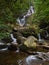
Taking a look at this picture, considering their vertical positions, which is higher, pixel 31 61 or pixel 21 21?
pixel 31 61

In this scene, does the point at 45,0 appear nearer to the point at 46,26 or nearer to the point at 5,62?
the point at 5,62

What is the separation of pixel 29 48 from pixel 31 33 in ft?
17.1

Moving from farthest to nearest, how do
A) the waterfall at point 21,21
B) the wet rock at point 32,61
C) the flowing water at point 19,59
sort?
the waterfall at point 21,21
the flowing water at point 19,59
the wet rock at point 32,61

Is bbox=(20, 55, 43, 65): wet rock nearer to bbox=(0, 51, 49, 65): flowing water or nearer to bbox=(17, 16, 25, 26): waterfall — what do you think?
bbox=(0, 51, 49, 65): flowing water

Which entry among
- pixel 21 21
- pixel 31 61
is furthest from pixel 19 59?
pixel 21 21

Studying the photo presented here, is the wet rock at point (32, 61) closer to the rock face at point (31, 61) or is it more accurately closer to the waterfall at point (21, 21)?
the rock face at point (31, 61)

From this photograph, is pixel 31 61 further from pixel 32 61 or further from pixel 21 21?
pixel 21 21

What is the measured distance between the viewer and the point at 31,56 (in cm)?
1327

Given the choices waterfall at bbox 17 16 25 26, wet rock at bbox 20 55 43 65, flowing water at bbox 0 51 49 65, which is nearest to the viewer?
wet rock at bbox 20 55 43 65

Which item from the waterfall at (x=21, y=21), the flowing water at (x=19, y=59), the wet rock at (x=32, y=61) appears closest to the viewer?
the wet rock at (x=32, y=61)

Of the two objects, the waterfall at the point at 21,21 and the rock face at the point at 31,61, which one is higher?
the rock face at the point at 31,61

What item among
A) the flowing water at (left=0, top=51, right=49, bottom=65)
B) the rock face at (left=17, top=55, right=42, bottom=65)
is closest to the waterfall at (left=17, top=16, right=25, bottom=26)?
the flowing water at (left=0, top=51, right=49, bottom=65)

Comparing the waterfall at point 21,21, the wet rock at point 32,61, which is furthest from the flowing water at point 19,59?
the waterfall at point 21,21

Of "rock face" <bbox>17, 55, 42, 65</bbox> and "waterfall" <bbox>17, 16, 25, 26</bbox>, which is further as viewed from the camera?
"waterfall" <bbox>17, 16, 25, 26</bbox>
